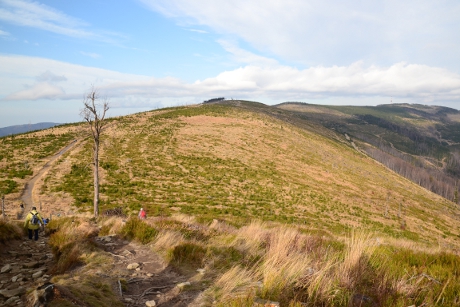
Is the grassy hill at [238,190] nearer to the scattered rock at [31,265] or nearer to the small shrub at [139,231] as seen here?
the small shrub at [139,231]

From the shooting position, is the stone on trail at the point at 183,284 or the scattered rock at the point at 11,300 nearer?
the scattered rock at the point at 11,300

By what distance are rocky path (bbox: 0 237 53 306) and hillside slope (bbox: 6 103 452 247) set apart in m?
12.0

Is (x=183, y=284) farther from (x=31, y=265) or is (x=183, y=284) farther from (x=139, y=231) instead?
(x=31, y=265)

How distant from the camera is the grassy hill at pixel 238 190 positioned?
7628mm

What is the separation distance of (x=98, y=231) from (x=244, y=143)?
4896 cm

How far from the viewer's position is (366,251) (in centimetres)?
538

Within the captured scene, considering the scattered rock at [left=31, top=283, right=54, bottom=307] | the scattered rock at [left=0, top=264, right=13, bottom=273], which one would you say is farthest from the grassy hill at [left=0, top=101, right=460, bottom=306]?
the scattered rock at [left=0, top=264, right=13, bottom=273]

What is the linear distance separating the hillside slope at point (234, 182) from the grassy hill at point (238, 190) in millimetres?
181

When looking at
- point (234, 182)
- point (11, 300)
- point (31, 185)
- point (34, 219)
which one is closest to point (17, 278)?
point (11, 300)

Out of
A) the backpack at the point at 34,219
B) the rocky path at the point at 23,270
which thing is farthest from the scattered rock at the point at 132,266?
the backpack at the point at 34,219

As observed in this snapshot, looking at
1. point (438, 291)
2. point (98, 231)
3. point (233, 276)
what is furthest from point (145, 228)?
point (438, 291)

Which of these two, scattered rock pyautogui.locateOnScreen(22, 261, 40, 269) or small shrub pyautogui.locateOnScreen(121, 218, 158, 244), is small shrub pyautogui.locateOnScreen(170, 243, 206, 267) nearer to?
small shrub pyautogui.locateOnScreen(121, 218, 158, 244)

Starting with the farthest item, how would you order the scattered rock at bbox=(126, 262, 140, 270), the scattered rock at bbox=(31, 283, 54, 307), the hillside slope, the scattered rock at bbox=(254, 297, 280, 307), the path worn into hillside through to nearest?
the hillside slope → the path worn into hillside → the scattered rock at bbox=(126, 262, 140, 270) → the scattered rock at bbox=(31, 283, 54, 307) → the scattered rock at bbox=(254, 297, 280, 307)

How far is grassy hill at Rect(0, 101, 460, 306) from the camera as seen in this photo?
763cm
